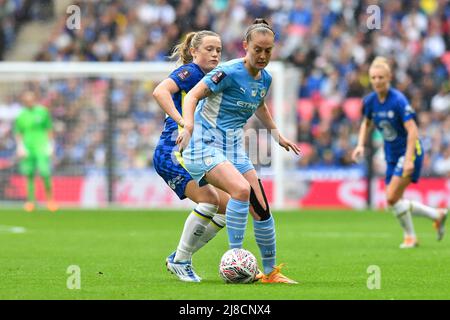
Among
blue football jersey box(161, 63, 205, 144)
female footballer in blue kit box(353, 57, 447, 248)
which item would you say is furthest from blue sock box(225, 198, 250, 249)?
female footballer in blue kit box(353, 57, 447, 248)

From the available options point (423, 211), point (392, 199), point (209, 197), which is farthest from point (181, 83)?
point (423, 211)

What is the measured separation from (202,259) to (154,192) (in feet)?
38.2

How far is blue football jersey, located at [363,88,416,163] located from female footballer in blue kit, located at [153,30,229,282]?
4.41 metres

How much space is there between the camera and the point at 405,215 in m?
13.3

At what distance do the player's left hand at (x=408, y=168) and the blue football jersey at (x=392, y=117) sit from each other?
39cm

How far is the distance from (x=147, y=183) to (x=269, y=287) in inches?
580

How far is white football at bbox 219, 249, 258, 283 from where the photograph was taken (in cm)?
837

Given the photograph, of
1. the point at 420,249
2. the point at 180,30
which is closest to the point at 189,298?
the point at 420,249

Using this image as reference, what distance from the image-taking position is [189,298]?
288 inches

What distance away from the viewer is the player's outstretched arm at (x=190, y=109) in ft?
26.4

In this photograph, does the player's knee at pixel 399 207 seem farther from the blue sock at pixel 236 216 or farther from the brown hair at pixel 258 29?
the brown hair at pixel 258 29

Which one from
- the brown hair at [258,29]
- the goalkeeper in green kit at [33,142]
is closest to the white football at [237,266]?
the brown hair at [258,29]

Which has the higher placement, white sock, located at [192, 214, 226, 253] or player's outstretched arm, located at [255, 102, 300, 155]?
player's outstretched arm, located at [255, 102, 300, 155]

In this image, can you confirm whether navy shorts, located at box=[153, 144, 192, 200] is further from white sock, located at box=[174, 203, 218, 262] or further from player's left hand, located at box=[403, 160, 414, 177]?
player's left hand, located at box=[403, 160, 414, 177]
